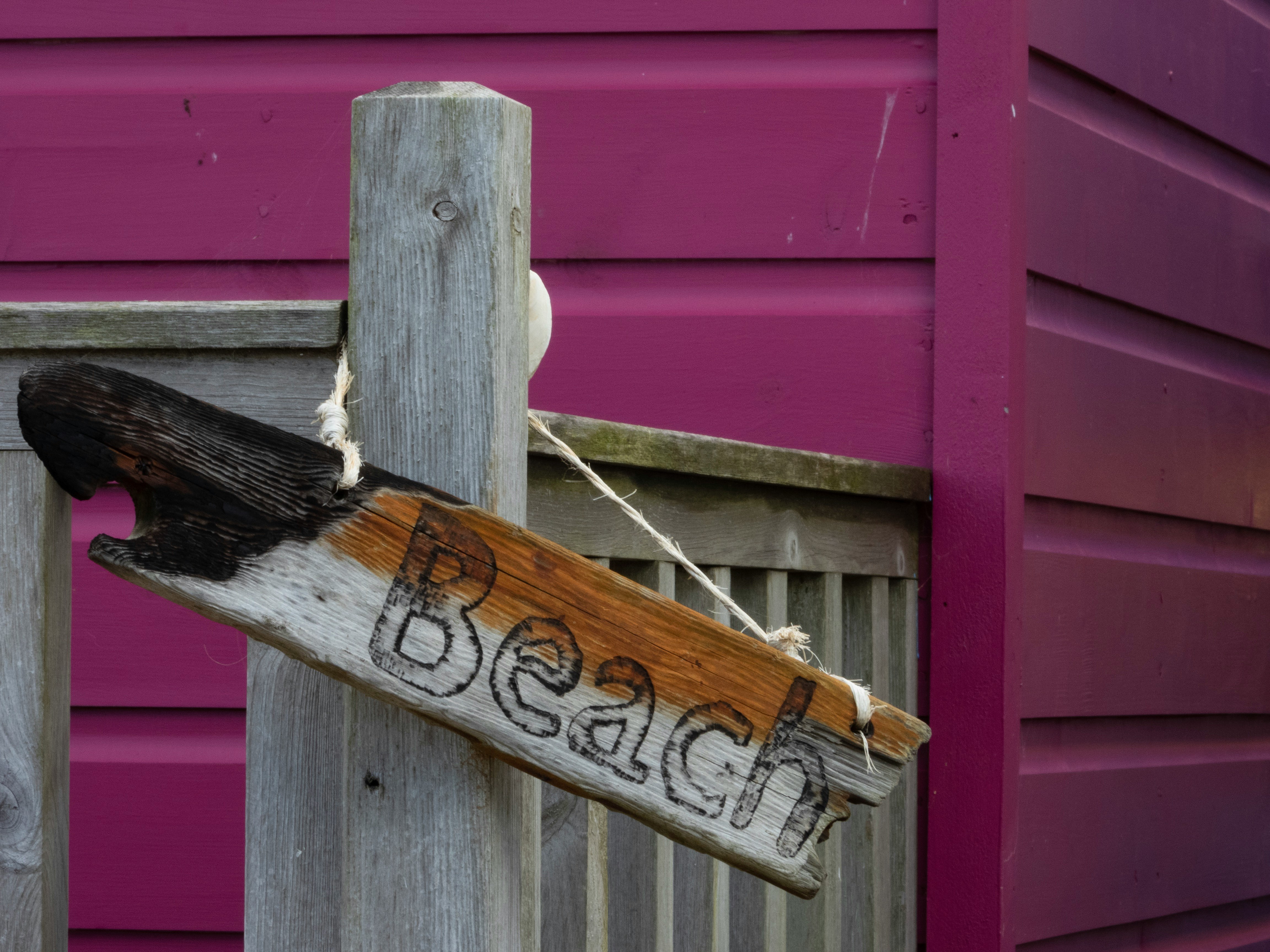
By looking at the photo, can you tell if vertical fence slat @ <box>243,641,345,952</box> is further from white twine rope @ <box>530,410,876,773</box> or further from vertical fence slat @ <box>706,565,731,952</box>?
vertical fence slat @ <box>706,565,731,952</box>

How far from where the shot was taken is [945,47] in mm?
2002

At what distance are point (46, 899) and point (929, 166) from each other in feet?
5.32

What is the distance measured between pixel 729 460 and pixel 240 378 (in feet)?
2.24

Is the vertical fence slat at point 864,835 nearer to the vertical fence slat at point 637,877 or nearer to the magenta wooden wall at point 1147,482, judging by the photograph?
the magenta wooden wall at point 1147,482

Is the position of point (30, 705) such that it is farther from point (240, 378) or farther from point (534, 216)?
point (534, 216)

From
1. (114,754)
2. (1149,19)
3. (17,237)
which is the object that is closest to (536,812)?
(114,754)

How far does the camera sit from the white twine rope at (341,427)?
33.2 inches

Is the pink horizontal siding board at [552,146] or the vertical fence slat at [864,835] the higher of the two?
the pink horizontal siding board at [552,146]

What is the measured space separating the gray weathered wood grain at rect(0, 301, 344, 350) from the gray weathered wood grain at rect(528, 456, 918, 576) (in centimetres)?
32

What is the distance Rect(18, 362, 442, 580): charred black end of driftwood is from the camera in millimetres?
808

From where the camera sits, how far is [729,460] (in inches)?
59.4

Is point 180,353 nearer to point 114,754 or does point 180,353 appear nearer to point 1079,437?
point 114,754

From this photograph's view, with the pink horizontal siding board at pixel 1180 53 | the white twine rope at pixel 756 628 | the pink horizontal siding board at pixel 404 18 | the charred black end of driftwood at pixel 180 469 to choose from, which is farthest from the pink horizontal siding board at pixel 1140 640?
the charred black end of driftwood at pixel 180 469

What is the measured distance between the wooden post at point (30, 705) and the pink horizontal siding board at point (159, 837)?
3.53 ft
